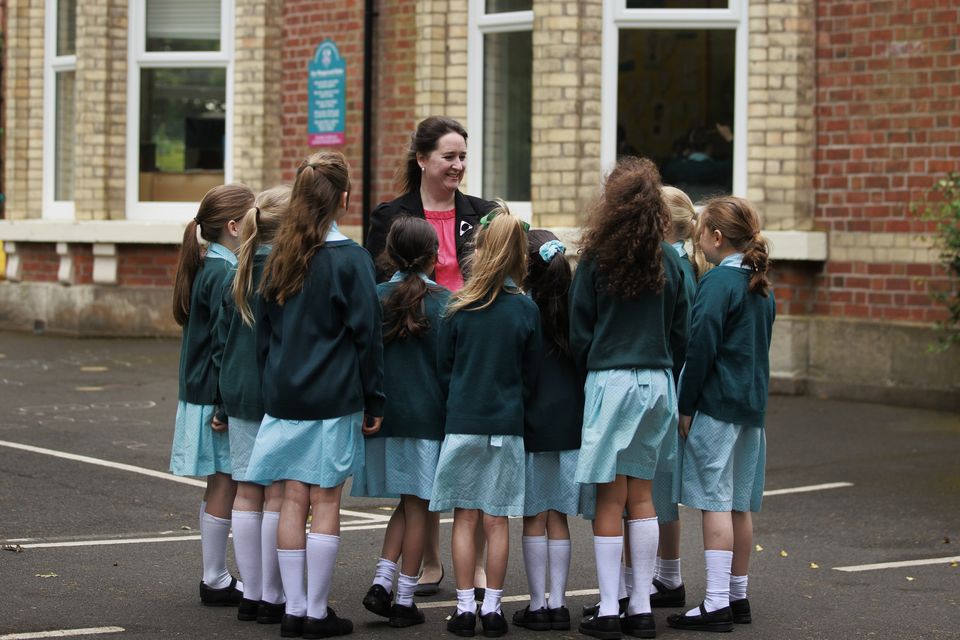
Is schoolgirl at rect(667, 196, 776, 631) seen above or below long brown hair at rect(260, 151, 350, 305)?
below

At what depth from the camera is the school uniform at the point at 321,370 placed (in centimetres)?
551

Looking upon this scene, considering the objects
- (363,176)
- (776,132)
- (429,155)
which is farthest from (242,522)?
(363,176)

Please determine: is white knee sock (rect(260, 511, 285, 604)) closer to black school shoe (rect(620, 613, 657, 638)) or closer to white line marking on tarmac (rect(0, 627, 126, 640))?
white line marking on tarmac (rect(0, 627, 126, 640))

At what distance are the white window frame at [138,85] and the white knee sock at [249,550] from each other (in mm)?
11116

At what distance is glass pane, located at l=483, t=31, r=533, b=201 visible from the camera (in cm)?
1416

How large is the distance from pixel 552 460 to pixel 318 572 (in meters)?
0.99

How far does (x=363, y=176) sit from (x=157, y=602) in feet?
31.4

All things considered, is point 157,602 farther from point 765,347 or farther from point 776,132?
point 776,132

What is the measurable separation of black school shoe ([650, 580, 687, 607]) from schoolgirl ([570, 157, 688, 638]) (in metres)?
0.49

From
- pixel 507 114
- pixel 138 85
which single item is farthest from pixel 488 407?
pixel 138 85

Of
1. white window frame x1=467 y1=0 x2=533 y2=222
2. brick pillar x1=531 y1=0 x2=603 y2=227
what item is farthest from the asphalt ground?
white window frame x1=467 y1=0 x2=533 y2=222

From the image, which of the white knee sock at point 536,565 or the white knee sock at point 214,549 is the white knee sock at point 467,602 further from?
the white knee sock at point 214,549

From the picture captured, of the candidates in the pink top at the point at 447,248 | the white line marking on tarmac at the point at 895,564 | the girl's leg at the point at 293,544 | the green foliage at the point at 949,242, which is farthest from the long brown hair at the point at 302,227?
the green foliage at the point at 949,242

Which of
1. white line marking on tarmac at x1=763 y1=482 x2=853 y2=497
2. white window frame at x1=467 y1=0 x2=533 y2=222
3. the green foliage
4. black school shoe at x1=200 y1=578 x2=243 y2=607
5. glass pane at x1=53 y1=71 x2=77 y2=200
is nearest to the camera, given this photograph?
black school shoe at x1=200 y1=578 x2=243 y2=607
